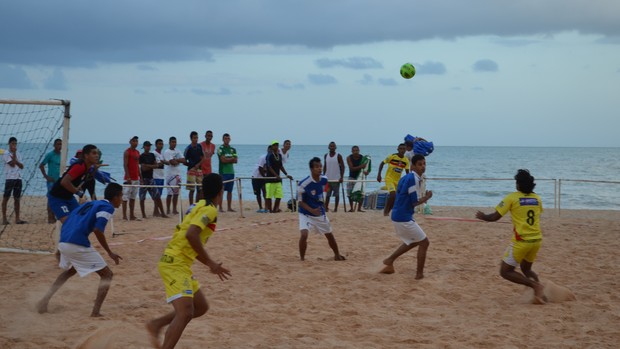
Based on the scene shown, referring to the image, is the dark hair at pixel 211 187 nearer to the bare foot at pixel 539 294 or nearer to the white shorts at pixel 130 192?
the bare foot at pixel 539 294

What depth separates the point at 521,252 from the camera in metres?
8.23

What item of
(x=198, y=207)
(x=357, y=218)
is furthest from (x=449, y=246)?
(x=198, y=207)

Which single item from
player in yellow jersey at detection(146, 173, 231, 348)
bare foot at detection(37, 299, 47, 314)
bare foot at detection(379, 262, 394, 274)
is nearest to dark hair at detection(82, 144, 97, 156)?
bare foot at detection(37, 299, 47, 314)

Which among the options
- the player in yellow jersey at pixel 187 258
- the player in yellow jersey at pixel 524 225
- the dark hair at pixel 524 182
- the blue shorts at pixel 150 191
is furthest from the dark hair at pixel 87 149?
the blue shorts at pixel 150 191

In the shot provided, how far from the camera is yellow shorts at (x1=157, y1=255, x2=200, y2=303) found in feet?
18.8

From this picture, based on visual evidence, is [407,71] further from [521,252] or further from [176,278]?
[176,278]

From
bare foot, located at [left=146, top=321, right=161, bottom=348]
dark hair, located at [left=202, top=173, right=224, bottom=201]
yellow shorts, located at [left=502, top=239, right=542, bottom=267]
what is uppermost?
dark hair, located at [left=202, top=173, right=224, bottom=201]

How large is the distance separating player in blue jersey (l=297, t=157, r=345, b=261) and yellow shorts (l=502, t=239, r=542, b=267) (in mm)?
3336

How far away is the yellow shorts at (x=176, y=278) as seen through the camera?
18.8ft

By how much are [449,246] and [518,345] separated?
19.5 feet

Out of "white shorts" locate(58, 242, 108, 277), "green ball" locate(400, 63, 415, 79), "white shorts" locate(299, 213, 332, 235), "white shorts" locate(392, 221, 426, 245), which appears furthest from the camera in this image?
"green ball" locate(400, 63, 415, 79)

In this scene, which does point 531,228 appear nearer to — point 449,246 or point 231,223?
point 449,246

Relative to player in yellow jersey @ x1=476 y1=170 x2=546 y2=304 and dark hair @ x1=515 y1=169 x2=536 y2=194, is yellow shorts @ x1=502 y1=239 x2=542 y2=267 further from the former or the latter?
dark hair @ x1=515 y1=169 x2=536 y2=194

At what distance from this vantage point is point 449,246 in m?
12.6
